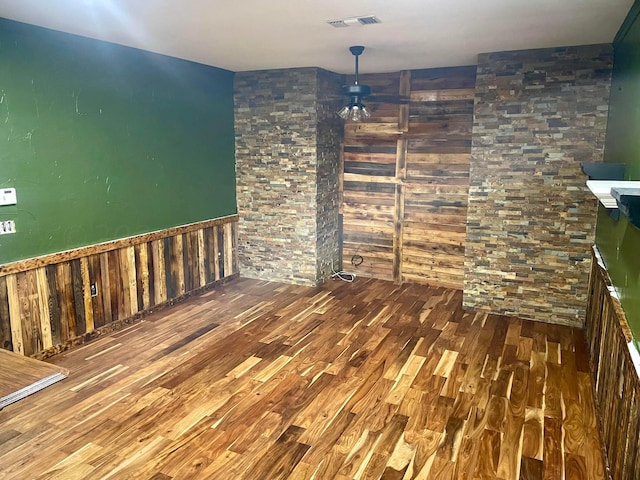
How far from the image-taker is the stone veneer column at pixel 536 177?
3.99 m

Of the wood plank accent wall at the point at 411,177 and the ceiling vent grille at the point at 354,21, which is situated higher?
the ceiling vent grille at the point at 354,21

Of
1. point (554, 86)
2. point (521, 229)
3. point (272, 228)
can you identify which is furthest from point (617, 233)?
point (272, 228)

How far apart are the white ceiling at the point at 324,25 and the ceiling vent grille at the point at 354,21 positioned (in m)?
0.05

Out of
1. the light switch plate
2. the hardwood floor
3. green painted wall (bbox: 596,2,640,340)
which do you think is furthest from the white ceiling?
the hardwood floor

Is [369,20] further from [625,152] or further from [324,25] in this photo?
[625,152]

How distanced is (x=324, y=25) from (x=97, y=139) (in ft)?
6.61

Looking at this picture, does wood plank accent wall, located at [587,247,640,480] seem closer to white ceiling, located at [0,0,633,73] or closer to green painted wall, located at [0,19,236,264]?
white ceiling, located at [0,0,633,73]

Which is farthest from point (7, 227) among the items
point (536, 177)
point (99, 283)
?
point (536, 177)

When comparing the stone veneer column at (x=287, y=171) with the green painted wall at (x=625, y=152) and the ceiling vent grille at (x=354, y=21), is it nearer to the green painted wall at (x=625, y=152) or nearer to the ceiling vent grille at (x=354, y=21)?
the ceiling vent grille at (x=354, y=21)

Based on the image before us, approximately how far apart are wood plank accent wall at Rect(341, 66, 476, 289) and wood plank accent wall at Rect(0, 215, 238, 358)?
1689mm

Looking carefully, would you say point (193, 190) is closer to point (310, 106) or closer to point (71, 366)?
point (310, 106)

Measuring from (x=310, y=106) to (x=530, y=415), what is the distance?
141 inches

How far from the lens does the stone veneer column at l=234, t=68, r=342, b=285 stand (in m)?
5.18

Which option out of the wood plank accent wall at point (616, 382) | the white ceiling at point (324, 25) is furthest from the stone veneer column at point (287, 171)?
the wood plank accent wall at point (616, 382)
